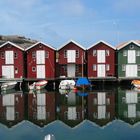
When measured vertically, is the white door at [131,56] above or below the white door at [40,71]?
above

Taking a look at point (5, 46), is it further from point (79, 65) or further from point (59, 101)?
point (59, 101)

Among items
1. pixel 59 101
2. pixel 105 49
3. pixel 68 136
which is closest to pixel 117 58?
pixel 105 49

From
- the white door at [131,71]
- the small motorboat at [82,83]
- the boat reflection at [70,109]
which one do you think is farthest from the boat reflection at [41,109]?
the white door at [131,71]

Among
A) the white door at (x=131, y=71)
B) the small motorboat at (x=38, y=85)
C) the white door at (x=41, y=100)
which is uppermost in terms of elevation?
the white door at (x=131, y=71)

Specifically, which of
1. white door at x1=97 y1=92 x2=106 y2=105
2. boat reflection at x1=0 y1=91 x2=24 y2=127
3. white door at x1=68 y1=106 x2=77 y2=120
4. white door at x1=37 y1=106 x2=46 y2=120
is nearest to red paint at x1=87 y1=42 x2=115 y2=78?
white door at x1=97 y1=92 x2=106 y2=105

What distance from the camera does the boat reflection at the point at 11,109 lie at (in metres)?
23.1

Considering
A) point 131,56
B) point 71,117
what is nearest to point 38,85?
point 131,56

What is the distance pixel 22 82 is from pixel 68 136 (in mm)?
29799

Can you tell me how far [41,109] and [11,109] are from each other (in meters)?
2.64

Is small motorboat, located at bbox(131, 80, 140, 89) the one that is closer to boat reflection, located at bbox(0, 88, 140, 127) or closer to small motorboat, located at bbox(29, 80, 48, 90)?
boat reflection, located at bbox(0, 88, 140, 127)

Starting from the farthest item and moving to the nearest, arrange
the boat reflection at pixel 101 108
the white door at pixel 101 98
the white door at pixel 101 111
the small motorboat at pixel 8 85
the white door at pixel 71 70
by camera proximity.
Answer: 1. the white door at pixel 71 70
2. the small motorboat at pixel 8 85
3. the white door at pixel 101 98
4. the white door at pixel 101 111
5. the boat reflection at pixel 101 108

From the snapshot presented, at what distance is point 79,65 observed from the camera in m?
47.8

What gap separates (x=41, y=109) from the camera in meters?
27.5

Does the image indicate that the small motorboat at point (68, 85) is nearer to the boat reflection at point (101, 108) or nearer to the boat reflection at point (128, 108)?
the boat reflection at point (101, 108)
